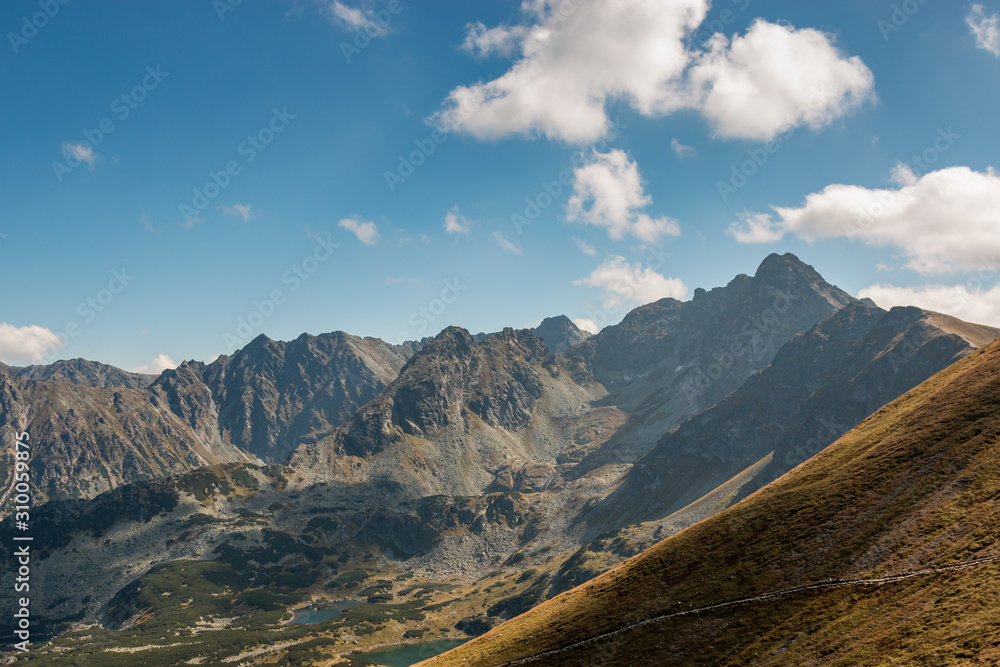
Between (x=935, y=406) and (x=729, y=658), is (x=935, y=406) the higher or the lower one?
the higher one

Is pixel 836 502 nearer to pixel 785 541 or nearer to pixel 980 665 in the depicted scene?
pixel 785 541

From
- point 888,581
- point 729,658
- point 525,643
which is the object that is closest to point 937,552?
point 888,581

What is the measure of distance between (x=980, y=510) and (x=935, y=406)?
102 feet

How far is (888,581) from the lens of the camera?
65.2 meters

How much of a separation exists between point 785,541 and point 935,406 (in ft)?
125

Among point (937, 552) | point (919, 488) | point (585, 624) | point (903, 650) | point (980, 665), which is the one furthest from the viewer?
point (585, 624)

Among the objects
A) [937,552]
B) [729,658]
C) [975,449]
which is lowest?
[729,658]

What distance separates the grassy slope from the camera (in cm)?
5766

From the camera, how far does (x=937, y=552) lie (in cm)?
6469

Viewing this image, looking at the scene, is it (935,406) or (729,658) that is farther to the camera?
(935,406)

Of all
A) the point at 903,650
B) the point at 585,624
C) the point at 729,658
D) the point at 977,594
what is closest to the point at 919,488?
the point at 977,594

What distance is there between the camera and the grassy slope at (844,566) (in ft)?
189

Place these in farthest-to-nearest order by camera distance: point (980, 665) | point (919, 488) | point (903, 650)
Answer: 1. point (919, 488)
2. point (903, 650)
3. point (980, 665)

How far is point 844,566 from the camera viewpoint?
71312mm
